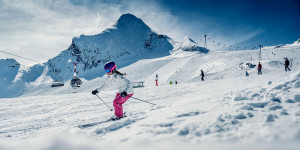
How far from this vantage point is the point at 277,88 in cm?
395

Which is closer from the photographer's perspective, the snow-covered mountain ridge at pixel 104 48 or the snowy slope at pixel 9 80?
the snow-covered mountain ridge at pixel 104 48

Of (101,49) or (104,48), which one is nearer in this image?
(104,48)

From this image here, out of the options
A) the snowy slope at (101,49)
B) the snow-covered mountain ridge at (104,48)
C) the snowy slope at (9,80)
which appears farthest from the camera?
the snowy slope at (9,80)

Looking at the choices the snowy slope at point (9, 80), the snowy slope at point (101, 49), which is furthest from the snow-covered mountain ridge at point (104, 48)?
the snowy slope at point (9, 80)

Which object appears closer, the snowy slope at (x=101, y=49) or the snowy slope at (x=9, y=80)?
the snowy slope at (x=101, y=49)

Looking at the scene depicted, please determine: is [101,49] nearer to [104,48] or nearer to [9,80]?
[104,48]

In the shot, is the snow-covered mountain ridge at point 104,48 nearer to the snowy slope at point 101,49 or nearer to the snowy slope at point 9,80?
the snowy slope at point 101,49

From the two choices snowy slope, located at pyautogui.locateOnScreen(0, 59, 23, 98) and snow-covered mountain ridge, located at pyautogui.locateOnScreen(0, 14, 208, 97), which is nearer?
snow-covered mountain ridge, located at pyautogui.locateOnScreen(0, 14, 208, 97)

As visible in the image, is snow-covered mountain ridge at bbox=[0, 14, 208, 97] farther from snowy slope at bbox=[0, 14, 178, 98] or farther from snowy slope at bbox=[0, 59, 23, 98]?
snowy slope at bbox=[0, 59, 23, 98]

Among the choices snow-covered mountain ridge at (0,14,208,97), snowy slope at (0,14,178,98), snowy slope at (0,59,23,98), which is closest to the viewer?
snow-covered mountain ridge at (0,14,208,97)

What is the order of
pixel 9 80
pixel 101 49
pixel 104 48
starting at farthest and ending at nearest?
pixel 9 80 < pixel 101 49 < pixel 104 48

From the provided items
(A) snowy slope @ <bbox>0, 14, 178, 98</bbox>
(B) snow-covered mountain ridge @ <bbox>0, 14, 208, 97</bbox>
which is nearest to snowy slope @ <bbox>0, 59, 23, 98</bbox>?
(A) snowy slope @ <bbox>0, 14, 178, 98</bbox>

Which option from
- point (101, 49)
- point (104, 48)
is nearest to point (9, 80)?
point (101, 49)

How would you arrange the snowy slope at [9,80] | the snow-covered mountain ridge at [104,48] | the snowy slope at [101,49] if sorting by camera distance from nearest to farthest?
the snow-covered mountain ridge at [104,48], the snowy slope at [101,49], the snowy slope at [9,80]
